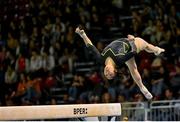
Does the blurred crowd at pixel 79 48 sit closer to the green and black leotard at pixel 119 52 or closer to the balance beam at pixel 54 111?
the green and black leotard at pixel 119 52

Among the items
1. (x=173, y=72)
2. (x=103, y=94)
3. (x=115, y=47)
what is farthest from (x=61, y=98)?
(x=115, y=47)

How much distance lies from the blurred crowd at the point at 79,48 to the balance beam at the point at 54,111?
366 cm

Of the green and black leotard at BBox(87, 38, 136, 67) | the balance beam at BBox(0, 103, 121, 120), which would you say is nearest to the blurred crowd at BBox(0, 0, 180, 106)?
the green and black leotard at BBox(87, 38, 136, 67)

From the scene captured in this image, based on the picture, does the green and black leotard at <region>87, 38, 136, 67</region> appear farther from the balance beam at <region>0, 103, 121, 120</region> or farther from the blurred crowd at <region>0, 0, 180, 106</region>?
the blurred crowd at <region>0, 0, 180, 106</region>

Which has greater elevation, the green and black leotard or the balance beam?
the green and black leotard

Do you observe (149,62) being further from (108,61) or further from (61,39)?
(108,61)

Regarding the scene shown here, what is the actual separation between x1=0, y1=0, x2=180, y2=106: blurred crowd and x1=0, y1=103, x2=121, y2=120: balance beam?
366 centimetres

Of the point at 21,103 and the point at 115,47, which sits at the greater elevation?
the point at 115,47

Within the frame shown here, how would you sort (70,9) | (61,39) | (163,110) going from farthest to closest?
(70,9), (61,39), (163,110)

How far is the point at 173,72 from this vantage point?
1222 cm

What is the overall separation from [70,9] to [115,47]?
744cm

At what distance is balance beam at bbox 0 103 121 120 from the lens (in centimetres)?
813

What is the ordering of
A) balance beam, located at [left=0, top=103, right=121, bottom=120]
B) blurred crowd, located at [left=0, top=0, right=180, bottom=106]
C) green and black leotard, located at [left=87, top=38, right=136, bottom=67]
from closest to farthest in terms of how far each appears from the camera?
balance beam, located at [left=0, top=103, right=121, bottom=120]
green and black leotard, located at [left=87, top=38, right=136, bottom=67]
blurred crowd, located at [left=0, top=0, right=180, bottom=106]

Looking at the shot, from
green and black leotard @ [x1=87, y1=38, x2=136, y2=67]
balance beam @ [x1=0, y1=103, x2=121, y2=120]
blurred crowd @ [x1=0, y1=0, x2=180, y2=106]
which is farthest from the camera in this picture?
blurred crowd @ [x1=0, y1=0, x2=180, y2=106]
